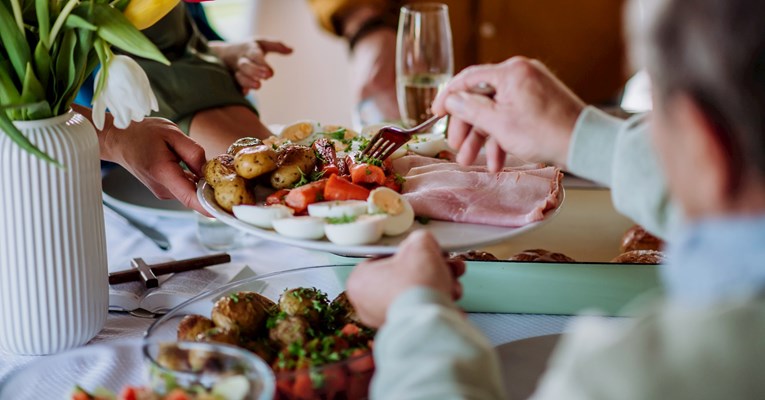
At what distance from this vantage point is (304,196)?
112 centimetres

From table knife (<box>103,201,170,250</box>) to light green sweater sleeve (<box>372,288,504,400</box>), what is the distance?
2.66ft

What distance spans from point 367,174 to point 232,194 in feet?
0.62

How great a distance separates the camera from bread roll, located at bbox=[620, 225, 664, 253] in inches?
54.9

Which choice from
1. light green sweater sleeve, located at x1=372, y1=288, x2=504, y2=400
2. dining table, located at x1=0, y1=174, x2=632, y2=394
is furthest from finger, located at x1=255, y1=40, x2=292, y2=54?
light green sweater sleeve, located at x1=372, y1=288, x2=504, y2=400

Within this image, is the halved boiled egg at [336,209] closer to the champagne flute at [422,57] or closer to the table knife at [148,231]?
the table knife at [148,231]

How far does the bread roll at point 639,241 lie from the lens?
4.58 feet

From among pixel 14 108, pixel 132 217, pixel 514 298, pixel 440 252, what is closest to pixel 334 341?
pixel 440 252

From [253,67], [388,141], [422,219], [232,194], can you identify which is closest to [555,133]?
[422,219]

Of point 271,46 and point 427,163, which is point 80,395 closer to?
point 427,163

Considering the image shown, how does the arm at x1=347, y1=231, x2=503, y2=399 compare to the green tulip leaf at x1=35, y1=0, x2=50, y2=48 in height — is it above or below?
below

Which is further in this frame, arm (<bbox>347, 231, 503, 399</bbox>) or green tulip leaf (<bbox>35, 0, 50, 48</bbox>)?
green tulip leaf (<bbox>35, 0, 50, 48</bbox>)

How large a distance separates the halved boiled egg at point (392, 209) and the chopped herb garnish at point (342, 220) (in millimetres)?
36

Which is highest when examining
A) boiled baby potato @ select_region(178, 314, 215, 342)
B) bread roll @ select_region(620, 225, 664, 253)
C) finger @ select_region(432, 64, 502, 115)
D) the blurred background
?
finger @ select_region(432, 64, 502, 115)

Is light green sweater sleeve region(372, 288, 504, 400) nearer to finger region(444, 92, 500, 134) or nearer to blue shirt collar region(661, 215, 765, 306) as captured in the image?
blue shirt collar region(661, 215, 765, 306)
